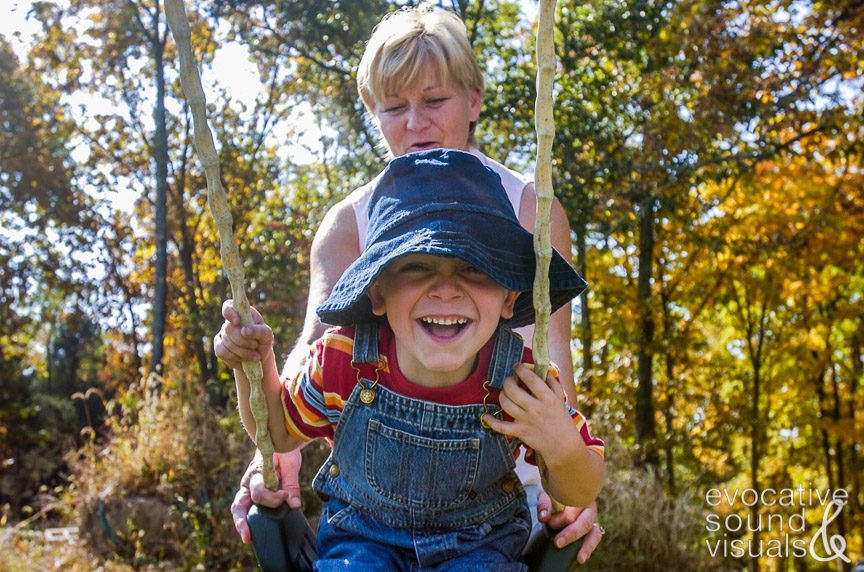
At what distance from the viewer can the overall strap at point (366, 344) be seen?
1.96 meters

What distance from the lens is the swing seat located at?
1.95m

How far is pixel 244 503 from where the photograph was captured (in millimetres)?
2225

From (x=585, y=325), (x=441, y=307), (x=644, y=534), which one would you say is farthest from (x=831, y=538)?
(x=441, y=307)

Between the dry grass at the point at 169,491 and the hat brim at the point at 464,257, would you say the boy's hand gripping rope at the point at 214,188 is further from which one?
the dry grass at the point at 169,491

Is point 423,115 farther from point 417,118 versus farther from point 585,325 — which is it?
point 585,325

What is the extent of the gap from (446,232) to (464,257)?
71mm

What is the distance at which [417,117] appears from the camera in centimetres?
252

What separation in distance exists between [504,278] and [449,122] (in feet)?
2.97

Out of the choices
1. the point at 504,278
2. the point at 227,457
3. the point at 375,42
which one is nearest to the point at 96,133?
the point at 227,457

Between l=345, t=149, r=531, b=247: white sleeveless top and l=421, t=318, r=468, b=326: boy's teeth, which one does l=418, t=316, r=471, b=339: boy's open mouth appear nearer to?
l=421, t=318, r=468, b=326: boy's teeth

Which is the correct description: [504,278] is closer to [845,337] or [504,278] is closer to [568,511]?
[568,511]

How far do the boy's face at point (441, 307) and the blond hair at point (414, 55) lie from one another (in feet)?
2.75

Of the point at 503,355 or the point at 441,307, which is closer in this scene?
the point at 441,307

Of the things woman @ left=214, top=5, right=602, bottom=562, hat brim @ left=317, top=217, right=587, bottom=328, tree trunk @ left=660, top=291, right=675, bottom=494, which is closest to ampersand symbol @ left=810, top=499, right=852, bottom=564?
tree trunk @ left=660, top=291, right=675, bottom=494
